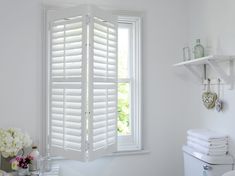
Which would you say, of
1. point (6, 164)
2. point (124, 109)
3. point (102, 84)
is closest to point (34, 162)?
point (6, 164)

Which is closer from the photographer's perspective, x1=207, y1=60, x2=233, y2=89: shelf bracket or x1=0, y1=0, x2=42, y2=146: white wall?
x1=207, y1=60, x2=233, y2=89: shelf bracket

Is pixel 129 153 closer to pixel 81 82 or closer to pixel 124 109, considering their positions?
pixel 124 109

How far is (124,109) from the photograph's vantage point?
2518mm

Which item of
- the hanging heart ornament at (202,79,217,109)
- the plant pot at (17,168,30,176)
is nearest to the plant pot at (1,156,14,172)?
the plant pot at (17,168,30,176)

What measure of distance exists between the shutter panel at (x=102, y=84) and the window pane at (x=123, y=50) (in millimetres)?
273

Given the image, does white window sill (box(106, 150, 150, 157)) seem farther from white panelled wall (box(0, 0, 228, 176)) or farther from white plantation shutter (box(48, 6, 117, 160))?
white plantation shutter (box(48, 6, 117, 160))

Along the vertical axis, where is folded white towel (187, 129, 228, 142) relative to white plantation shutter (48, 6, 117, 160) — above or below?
below

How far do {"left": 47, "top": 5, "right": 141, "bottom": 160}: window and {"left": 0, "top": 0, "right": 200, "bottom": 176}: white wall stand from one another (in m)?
0.16

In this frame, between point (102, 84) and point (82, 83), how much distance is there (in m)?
0.18

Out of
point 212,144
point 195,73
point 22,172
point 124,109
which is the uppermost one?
point 195,73

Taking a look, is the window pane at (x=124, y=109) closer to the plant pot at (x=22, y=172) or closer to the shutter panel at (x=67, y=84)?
the shutter panel at (x=67, y=84)

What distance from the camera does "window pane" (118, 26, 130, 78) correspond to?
98.3 inches

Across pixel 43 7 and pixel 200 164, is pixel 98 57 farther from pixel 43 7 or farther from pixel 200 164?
pixel 200 164

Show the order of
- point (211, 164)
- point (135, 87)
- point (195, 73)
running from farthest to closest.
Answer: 1. point (135, 87)
2. point (195, 73)
3. point (211, 164)
